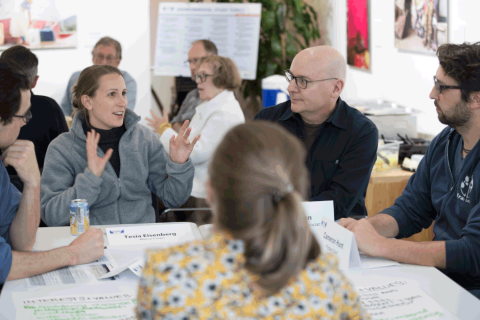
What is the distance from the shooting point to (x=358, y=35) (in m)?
4.24

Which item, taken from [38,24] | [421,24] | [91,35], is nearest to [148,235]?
[421,24]

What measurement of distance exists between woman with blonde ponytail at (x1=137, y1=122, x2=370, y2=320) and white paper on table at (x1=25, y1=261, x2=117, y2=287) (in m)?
0.64

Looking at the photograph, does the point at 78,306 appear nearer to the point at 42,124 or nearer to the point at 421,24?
the point at 42,124

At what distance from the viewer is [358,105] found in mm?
3463

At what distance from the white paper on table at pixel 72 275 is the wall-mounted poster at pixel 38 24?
387cm

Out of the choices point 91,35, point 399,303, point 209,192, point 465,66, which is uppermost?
point 91,35

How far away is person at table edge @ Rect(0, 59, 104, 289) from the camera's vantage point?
152 centimetres

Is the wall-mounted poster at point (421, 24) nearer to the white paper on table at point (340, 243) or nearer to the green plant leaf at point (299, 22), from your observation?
the green plant leaf at point (299, 22)

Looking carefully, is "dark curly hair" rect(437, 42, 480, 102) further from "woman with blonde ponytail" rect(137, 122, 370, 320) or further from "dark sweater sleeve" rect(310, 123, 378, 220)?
"woman with blonde ponytail" rect(137, 122, 370, 320)

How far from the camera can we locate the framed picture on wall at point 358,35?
4.07m

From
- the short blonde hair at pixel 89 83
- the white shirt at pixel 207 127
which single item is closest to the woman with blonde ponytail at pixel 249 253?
the short blonde hair at pixel 89 83

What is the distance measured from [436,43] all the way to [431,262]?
1.89 m

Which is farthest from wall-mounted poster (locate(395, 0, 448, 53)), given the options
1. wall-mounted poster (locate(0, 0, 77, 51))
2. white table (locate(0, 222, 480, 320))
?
wall-mounted poster (locate(0, 0, 77, 51))

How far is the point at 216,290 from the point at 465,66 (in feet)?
4.79
